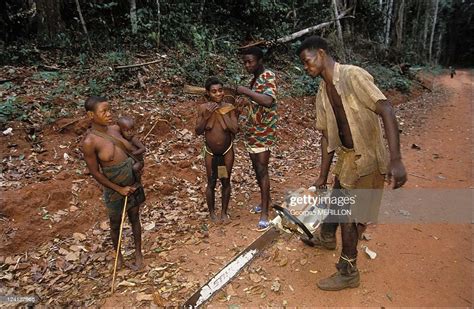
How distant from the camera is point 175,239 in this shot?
429cm

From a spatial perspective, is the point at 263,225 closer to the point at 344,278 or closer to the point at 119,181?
the point at 344,278

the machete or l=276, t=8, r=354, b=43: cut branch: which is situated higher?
l=276, t=8, r=354, b=43: cut branch

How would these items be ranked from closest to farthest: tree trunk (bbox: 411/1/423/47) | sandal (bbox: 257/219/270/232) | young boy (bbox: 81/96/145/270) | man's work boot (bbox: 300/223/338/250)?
young boy (bbox: 81/96/145/270) → man's work boot (bbox: 300/223/338/250) → sandal (bbox: 257/219/270/232) → tree trunk (bbox: 411/1/423/47)

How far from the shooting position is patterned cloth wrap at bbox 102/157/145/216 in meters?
3.25

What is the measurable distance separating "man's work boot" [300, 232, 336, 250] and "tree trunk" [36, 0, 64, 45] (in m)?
8.38

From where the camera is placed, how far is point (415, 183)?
5.95 meters

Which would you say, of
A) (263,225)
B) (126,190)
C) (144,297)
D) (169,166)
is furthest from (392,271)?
(169,166)

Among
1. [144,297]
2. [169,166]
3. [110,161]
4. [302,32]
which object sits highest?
[302,32]

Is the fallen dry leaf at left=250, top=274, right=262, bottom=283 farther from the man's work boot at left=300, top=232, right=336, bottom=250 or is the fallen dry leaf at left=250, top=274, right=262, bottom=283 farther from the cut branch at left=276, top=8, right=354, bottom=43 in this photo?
the cut branch at left=276, top=8, right=354, bottom=43

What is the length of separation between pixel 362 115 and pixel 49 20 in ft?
30.2

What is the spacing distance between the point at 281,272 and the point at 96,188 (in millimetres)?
3151

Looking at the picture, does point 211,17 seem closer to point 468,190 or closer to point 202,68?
point 202,68

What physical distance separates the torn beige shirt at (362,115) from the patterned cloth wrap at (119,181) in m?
2.19

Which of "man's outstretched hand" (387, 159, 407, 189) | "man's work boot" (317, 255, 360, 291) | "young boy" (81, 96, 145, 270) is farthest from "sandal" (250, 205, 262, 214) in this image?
"man's outstretched hand" (387, 159, 407, 189)
